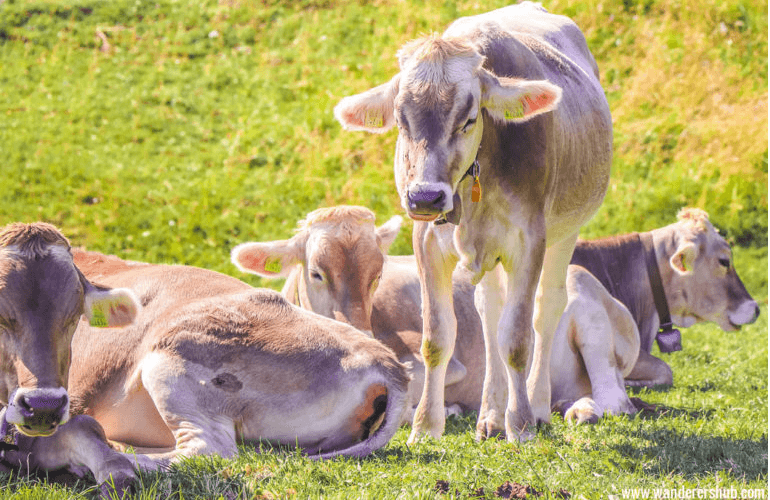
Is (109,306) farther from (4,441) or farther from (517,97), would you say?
(517,97)

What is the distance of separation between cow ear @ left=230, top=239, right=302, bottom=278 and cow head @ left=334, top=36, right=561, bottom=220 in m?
2.13

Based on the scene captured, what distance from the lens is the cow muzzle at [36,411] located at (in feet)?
13.6

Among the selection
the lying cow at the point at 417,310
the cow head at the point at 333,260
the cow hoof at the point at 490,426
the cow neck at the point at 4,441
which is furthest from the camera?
the lying cow at the point at 417,310

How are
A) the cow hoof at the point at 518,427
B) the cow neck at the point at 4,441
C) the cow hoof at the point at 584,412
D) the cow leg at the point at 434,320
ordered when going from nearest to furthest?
the cow neck at the point at 4,441
the cow hoof at the point at 518,427
the cow leg at the point at 434,320
the cow hoof at the point at 584,412

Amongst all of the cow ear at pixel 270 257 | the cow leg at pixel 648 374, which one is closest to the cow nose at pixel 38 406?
the cow ear at pixel 270 257

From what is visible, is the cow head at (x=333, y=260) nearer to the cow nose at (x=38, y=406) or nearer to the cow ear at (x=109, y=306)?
the cow ear at (x=109, y=306)

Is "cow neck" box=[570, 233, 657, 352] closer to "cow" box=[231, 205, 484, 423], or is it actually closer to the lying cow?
the lying cow

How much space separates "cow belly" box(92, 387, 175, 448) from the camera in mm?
5242

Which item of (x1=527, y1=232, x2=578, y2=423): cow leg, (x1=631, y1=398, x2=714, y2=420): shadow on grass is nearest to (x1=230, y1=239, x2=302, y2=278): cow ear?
(x1=527, y1=232, x2=578, y2=423): cow leg

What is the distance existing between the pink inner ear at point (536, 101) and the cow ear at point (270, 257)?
2651 mm

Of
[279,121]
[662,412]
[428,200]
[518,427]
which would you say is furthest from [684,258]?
[279,121]

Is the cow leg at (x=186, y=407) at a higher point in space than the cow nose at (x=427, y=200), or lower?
lower

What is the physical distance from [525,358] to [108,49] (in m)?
18.8

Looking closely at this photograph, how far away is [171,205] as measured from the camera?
1652 centimetres
